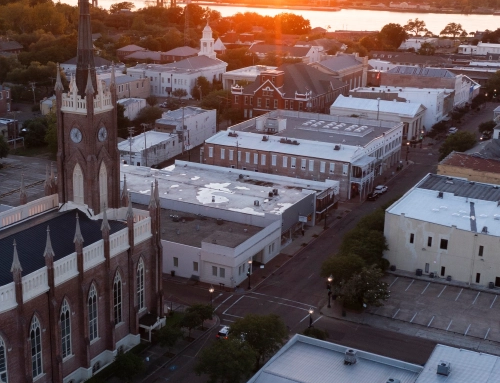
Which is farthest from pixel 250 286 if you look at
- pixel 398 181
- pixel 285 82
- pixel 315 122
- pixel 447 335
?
pixel 285 82

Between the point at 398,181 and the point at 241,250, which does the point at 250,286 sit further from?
the point at 398,181

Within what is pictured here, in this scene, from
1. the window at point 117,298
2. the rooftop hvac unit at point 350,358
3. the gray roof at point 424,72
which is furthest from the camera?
the gray roof at point 424,72

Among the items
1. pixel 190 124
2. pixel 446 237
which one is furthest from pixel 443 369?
pixel 190 124

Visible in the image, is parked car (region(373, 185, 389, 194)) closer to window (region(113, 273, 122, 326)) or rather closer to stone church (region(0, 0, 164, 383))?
stone church (region(0, 0, 164, 383))

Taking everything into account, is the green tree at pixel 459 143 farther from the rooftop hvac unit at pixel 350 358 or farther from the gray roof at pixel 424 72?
the rooftop hvac unit at pixel 350 358

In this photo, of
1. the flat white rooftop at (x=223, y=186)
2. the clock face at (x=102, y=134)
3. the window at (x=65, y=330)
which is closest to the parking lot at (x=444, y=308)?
the flat white rooftop at (x=223, y=186)

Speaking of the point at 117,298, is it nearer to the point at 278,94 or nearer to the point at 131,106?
the point at 131,106
